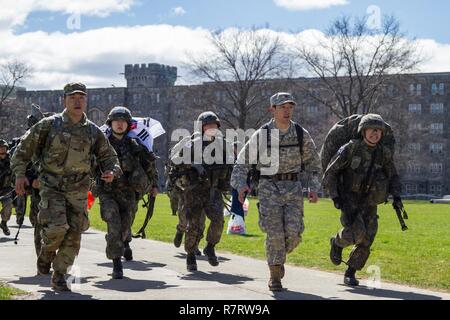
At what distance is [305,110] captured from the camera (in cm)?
11269

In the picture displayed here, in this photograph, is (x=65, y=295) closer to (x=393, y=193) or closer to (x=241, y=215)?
(x=393, y=193)

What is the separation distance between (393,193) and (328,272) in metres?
1.98

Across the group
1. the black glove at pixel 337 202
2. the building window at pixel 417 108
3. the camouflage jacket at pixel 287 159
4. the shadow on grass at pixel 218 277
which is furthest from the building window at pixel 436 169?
the camouflage jacket at pixel 287 159

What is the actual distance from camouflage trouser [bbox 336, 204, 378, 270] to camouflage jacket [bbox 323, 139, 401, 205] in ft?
0.61

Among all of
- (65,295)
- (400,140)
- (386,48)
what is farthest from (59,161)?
(400,140)

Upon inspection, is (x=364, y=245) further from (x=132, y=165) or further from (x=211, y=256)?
(x=132, y=165)

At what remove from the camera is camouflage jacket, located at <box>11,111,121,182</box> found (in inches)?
349

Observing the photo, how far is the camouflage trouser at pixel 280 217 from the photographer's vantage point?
9.27m

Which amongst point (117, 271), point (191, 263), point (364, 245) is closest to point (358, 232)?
point (364, 245)

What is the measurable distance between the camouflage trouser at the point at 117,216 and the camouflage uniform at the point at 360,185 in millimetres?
2655

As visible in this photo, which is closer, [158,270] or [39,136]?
[39,136]

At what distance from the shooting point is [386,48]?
2579 inches
